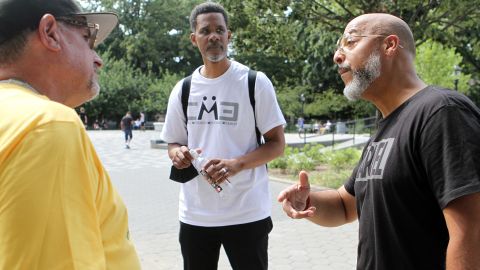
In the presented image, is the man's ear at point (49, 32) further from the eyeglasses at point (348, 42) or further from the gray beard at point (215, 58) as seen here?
→ the gray beard at point (215, 58)

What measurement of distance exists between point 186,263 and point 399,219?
61.9 inches

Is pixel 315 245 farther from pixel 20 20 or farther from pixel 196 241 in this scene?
pixel 20 20

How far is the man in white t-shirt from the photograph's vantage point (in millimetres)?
2879

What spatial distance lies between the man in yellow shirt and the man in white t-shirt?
146cm

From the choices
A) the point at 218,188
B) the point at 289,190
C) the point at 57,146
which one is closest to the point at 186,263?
the point at 218,188

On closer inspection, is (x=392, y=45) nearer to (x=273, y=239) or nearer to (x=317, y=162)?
(x=273, y=239)

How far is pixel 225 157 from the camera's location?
2955mm

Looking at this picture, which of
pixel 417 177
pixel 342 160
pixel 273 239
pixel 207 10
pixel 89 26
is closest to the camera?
pixel 89 26

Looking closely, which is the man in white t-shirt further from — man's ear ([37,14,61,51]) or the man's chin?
man's ear ([37,14,61,51])

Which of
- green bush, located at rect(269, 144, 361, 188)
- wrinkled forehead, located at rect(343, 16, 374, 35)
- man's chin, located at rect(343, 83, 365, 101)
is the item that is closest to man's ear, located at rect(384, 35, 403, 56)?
wrinkled forehead, located at rect(343, 16, 374, 35)

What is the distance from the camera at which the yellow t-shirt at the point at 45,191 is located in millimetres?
1090

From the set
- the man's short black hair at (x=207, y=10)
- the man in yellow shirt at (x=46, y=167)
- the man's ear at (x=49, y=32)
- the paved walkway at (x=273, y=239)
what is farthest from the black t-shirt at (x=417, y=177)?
the paved walkway at (x=273, y=239)

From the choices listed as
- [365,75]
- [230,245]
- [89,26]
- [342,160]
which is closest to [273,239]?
[230,245]

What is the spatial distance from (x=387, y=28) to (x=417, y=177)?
0.74 m
